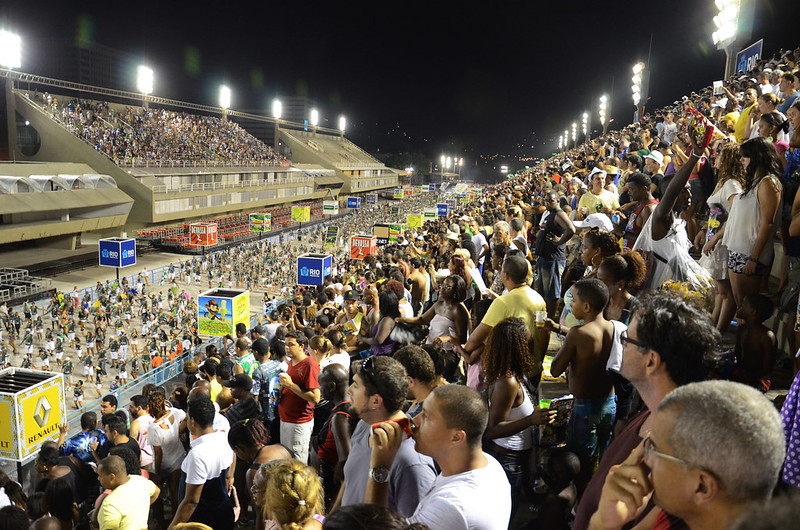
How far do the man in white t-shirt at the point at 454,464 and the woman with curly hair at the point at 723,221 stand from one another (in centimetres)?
302

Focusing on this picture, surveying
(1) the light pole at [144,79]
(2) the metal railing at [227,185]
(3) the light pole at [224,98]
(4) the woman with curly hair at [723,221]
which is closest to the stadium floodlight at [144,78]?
(1) the light pole at [144,79]

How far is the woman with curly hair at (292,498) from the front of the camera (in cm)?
262

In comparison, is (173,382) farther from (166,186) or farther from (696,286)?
(166,186)

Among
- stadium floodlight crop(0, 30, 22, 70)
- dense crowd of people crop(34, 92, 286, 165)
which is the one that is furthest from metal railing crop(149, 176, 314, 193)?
stadium floodlight crop(0, 30, 22, 70)

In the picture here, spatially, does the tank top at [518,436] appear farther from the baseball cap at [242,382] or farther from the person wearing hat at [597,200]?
the person wearing hat at [597,200]

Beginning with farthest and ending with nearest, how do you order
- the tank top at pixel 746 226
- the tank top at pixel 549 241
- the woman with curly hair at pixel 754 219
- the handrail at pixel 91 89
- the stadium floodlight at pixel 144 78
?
the stadium floodlight at pixel 144 78 < the handrail at pixel 91 89 < the tank top at pixel 549 241 < the tank top at pixel 746 226 < the woman with curly hair at pixel 754 219

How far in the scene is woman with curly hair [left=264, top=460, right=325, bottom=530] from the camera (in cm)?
262

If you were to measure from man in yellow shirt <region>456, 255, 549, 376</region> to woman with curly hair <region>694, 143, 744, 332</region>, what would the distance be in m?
1.39

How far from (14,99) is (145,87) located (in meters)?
13.0

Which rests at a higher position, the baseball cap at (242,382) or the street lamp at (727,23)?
the street lamp at (727,23)

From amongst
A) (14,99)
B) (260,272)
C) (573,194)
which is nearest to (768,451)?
(573,194)

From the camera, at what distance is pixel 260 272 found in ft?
106

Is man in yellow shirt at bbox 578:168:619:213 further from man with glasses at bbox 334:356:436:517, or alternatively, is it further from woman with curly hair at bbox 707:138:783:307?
man with glasses at bbox 334:356:436:517

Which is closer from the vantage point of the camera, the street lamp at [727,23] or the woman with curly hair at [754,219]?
the woman with curly hair at [754,219]
